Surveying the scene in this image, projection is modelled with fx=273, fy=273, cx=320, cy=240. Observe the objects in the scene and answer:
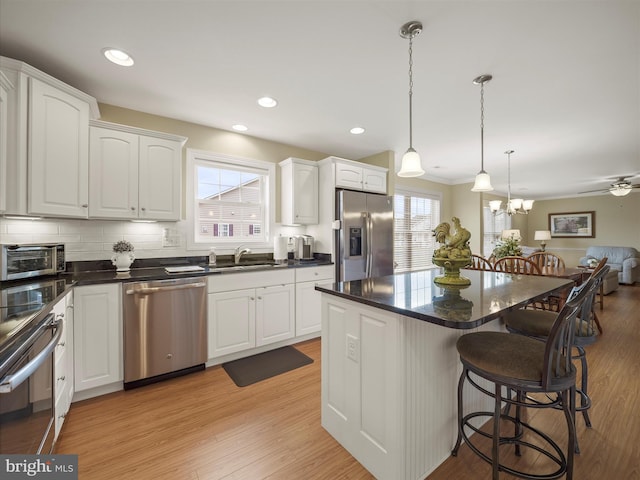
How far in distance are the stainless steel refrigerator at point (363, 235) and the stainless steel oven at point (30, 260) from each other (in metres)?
2.67

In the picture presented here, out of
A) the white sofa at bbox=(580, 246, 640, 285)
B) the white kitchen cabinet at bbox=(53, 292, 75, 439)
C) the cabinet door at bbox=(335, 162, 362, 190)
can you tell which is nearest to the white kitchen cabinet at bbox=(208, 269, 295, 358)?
the white kitchen cabinet at bbox=(53, 292, 75, 439)

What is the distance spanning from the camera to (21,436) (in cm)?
104

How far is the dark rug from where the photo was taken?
247 centimetres

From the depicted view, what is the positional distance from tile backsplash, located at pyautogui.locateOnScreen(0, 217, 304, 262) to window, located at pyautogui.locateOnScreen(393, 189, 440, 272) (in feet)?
11.7

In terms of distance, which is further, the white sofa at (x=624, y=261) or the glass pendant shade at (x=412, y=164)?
the white sofa at (x=624, y=261)

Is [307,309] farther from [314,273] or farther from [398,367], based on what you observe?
[398,367]

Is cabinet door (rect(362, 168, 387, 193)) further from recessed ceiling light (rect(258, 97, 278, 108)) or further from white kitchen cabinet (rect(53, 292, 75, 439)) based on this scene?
white kitchen cabinet (rect(53, 292, 75, 439))

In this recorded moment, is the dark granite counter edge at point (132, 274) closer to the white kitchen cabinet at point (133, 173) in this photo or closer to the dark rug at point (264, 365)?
the white kitchen cabinet at point (133, 173)

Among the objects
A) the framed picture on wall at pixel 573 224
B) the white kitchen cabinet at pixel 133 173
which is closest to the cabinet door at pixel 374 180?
the white kitchen cabinet at pixel 133 173

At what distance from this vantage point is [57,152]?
2021mm

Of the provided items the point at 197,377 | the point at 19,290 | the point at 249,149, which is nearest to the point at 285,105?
the point at 249,149

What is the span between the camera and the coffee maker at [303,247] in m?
3.66

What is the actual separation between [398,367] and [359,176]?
2883mm

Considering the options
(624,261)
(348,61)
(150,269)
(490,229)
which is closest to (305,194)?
(348,61)
